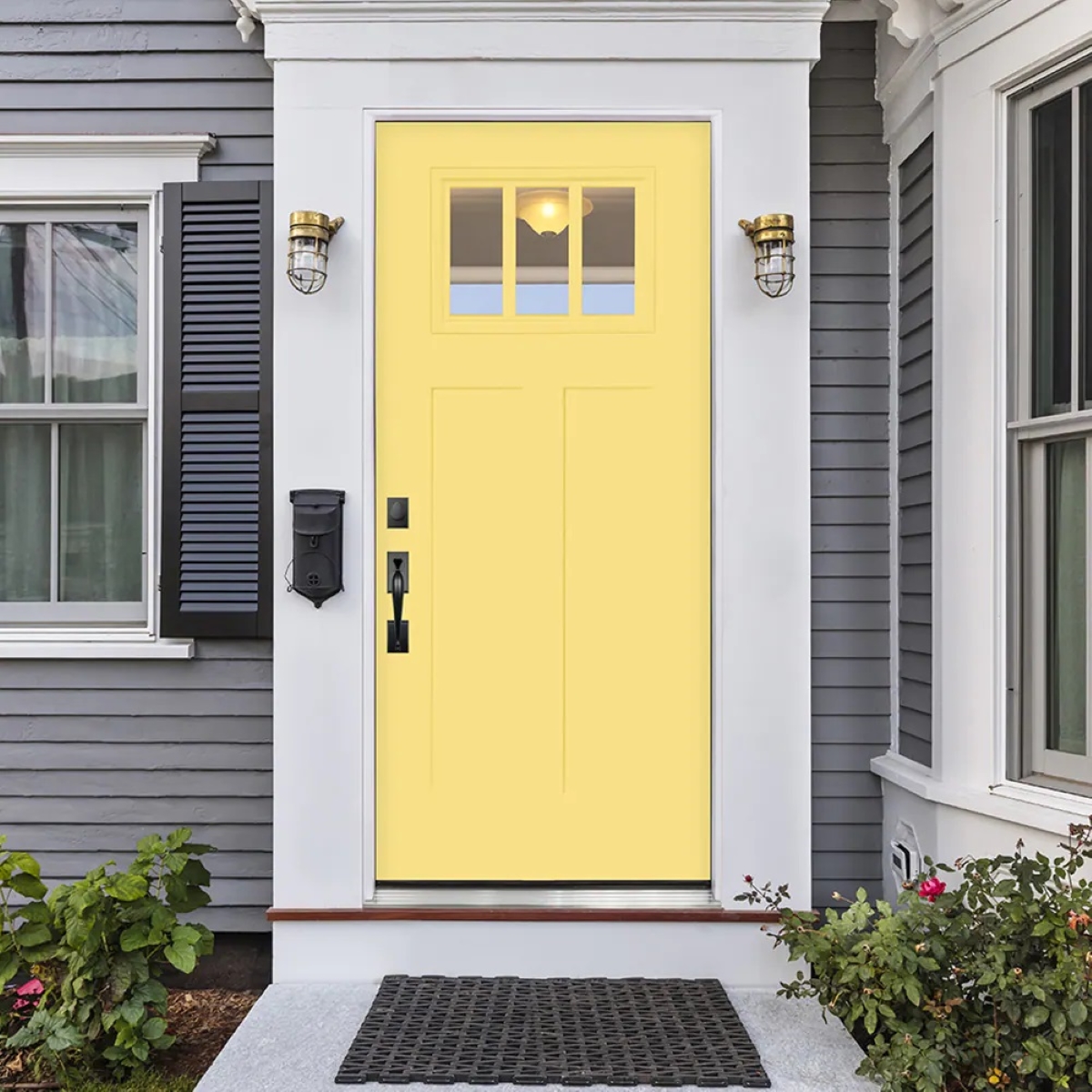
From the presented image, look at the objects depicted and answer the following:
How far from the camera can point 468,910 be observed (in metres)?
2.50

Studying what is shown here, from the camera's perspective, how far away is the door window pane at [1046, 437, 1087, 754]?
2.31 metres

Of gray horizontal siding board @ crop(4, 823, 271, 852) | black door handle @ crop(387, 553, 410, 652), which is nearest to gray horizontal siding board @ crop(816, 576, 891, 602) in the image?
black door handle @ crop(387, 553, 410, 652)

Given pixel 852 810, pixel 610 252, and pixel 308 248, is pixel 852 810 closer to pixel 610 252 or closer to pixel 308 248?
pixel 610 252

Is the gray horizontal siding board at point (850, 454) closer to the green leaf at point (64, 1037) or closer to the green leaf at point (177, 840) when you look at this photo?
the green leaf at point (177, 840)

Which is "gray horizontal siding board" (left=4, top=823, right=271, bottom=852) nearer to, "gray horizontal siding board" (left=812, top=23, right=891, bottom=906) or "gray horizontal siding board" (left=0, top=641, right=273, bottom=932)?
"gray horizontal siding board" (left=0, top=641, right=273, bottom=932)

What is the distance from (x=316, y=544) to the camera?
250 cm

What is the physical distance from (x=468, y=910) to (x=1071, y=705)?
1.65 m

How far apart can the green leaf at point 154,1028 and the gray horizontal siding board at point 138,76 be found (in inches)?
95.2

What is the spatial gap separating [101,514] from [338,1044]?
5.78 ft

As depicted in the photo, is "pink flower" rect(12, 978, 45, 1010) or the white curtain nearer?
"pink flower" rect(12, 978, 45, 1010)

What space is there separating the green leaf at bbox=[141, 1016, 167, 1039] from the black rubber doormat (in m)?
0.55

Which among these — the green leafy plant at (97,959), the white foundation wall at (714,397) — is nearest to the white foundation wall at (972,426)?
the white foundation wall at (714,397)

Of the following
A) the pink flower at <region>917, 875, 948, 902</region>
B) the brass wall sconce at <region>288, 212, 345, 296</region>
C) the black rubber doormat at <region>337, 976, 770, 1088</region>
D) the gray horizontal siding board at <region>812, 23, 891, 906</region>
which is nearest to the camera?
the black rubber doormat at <region>337, 976, 770, 1088</region>

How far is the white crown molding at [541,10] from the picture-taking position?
2537 mm
